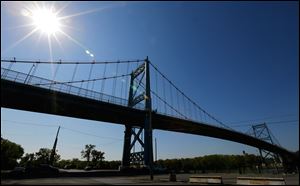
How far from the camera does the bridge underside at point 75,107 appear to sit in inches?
1314

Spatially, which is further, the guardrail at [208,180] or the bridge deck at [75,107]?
the bridge deck at [75,107]

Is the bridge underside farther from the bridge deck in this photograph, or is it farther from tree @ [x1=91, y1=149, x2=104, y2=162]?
tree @ [x1=91, y1=149, x2=104, y2=162]

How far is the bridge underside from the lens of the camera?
109ft

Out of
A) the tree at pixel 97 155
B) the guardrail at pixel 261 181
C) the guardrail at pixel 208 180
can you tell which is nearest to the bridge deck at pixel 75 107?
the guardrail at pixel 208 180

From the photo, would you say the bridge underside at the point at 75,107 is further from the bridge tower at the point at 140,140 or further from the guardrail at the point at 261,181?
the guardrail at the point at 261,181

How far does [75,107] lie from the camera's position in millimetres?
38688

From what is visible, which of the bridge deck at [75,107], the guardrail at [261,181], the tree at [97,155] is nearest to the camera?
the guardrail at [261,181]

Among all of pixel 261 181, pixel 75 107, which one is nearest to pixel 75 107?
pixel 75 107

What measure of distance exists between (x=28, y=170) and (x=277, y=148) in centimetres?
8072

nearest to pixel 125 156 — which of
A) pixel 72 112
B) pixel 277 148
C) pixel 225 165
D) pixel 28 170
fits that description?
pixel 72 112

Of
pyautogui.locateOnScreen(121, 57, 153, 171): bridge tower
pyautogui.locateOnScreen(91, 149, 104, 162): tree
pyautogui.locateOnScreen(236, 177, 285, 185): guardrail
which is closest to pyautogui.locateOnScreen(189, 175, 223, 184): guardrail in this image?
pyautogui.locateOnScreen(236, 177, 285, 185): guardrail

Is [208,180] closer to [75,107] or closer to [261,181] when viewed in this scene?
[261,181]

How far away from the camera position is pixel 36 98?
115 ft

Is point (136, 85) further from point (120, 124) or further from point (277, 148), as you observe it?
point (277, 148)
